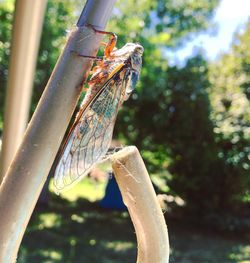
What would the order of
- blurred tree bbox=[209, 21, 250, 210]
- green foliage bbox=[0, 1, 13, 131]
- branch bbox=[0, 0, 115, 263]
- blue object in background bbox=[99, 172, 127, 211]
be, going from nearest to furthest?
branch bbox=[0, 0, 115, 263] < green foliage bbox=[0, 1, 13, 131] < blurred tree bbox=[209, 21, 250, 210] < blue object in background bbox=[99, 172, 127, 211]

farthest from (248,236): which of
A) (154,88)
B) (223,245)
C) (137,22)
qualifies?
(137,22)

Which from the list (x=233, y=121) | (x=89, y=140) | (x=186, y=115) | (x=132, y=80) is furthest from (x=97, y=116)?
(x=186, y=115)

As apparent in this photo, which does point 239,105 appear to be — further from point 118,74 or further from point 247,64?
point 118,74

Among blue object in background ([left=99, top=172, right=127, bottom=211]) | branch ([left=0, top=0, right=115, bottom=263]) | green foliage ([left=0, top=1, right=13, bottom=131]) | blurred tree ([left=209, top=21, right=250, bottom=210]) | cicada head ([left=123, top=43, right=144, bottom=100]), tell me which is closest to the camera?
branch ([left=0, top=0, right=115, bottom=263])

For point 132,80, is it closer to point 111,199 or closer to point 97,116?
point 97,116

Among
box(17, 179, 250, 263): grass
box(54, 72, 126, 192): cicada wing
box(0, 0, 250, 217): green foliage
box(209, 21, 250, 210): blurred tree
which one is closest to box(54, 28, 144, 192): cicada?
box(54, 72, 126, 192): cicada wing

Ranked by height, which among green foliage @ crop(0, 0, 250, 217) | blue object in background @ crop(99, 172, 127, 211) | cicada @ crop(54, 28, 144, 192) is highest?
cicada @ crop(54, 28, 144, 192)

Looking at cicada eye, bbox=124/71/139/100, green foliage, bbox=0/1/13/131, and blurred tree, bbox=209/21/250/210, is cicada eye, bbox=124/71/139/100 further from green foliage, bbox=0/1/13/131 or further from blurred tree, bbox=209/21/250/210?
blurred tree, bbox=209/21/250/210
